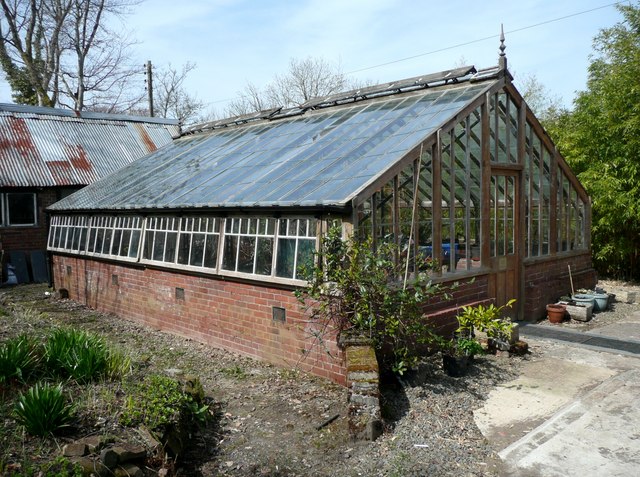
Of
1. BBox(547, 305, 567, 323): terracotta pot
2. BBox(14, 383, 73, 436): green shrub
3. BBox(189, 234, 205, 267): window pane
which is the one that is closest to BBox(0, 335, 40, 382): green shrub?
BBox(14, 383, 73, 436): green shrub

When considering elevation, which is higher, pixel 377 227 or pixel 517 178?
pixel 517 178

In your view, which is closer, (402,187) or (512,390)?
(512,390)

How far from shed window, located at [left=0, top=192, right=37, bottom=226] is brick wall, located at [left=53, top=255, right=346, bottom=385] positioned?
6.12 metres

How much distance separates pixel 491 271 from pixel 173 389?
602 cm

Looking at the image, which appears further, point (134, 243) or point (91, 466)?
point (134, 243)

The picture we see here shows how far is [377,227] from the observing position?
288 inches

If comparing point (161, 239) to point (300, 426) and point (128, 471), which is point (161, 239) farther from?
point (128, 471)

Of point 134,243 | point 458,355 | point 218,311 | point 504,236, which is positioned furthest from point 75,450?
point 504,236

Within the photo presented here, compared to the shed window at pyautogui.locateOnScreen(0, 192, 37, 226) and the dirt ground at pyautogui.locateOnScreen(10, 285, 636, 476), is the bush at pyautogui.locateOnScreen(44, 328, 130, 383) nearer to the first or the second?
the dirt ground at pyautogui.locateOnScreen(10, 285, 636, 476)

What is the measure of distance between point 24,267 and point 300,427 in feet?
48.6

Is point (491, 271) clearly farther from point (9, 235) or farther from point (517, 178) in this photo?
point (9, 235)

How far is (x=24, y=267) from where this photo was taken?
17.2m

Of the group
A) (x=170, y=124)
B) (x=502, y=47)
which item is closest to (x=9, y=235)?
(x=170, y=124)

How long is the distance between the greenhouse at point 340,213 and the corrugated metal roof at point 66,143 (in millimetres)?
5421
